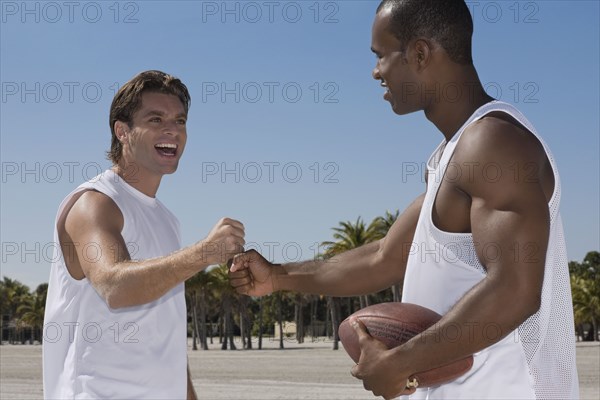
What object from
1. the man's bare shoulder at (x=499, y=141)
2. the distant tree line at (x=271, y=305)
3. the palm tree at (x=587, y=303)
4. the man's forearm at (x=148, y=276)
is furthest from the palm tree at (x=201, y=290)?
the man's bare shoulder at (x=499, y=141)

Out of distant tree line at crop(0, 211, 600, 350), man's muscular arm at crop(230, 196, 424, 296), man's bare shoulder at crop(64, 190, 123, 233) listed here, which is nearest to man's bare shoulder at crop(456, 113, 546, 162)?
man's muscular arm at crop(230, 196, 424, 296)

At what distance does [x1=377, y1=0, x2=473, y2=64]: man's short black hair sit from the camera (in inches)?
121

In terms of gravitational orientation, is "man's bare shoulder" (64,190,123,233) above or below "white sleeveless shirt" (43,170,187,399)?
Result: above

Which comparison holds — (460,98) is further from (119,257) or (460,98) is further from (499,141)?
(119,257)

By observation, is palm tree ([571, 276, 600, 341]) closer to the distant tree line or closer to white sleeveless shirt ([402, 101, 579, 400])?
the distant tree line

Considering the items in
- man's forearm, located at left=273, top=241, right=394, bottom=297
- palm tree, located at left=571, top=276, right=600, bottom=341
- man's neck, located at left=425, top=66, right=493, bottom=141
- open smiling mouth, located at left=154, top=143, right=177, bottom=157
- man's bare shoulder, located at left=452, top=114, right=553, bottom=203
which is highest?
open smiling mouth, located at left=154, top=143, right=177, bottom=157

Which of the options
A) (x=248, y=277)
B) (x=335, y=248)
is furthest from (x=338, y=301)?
(x=248, y=277)

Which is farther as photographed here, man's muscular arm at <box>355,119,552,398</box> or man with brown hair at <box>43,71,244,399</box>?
man with brown hair at <box>43,71,244,399</box>

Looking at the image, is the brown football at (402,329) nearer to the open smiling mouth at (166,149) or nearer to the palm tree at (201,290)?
the open smiling mouth at (166,149)

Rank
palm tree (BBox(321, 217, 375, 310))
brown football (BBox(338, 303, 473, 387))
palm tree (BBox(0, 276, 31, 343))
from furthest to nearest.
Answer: palm tree (BBox(0, 276, 31, 343)) → palm tree (BBox(321, 217, 375, 310)) → brown football (BBox(338, 303, 473, 387))

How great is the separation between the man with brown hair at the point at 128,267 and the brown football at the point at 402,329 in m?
0.84

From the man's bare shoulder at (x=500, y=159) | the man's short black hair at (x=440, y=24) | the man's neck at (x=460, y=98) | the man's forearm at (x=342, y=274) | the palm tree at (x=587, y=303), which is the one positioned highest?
the man's short black hair at (x=440, y=24)

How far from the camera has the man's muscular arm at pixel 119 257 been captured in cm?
376

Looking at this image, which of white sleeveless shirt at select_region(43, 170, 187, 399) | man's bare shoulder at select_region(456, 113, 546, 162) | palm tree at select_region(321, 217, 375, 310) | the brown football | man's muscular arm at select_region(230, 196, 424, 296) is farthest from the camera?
palm tree at select_region(321, 217, 375, 310)
